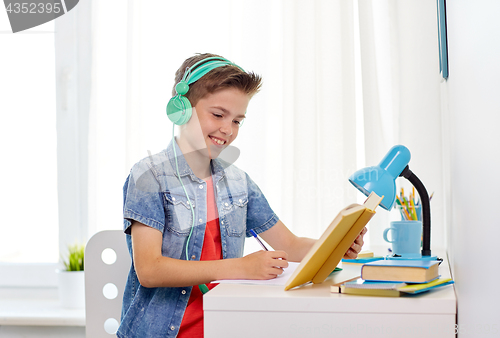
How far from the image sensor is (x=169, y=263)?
75 centimetres

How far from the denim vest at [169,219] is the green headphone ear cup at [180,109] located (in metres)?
0.08

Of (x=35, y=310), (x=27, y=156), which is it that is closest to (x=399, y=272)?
(x=35, y=310)

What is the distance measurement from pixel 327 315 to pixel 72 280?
103 cm

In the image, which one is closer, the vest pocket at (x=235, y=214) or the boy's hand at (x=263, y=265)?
the boy's hand at (x=263, y=265)

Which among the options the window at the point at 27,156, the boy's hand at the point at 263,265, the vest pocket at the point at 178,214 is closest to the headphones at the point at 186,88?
the vest pocket at the point at 178,214

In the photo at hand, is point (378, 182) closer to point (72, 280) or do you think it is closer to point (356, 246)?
point (356, 246)

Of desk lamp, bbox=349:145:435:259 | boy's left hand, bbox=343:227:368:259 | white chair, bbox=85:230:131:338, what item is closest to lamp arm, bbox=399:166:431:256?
desk lamp, bbox=349:145:435:259

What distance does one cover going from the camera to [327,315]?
566mm

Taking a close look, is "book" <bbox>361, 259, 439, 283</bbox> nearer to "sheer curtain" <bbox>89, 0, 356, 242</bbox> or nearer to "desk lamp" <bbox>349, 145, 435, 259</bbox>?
"desk lamp" <bbox>349, 145, 435, 259</bbox>

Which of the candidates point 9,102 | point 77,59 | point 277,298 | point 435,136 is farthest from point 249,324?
point 9,102

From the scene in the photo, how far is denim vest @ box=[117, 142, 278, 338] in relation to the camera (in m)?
0.81

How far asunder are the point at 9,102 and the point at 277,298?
55.9 inches

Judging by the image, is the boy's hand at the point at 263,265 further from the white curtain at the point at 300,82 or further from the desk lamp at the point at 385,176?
the white curtain at the point at 300,82

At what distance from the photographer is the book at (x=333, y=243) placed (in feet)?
1.98
